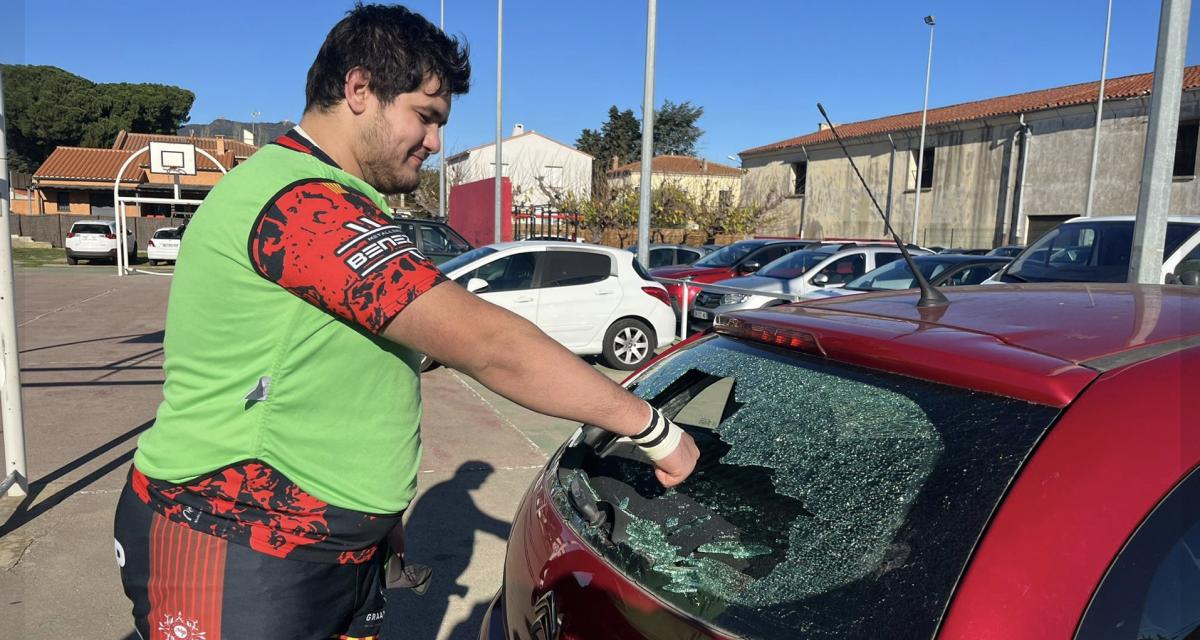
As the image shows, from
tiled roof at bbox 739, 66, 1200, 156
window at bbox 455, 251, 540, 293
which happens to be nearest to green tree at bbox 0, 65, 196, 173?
tiled roof at bbox 739, 66, 1200, 156

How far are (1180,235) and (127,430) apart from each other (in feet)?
30.3

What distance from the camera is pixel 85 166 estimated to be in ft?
130

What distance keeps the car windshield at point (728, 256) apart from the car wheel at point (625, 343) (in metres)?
6.02

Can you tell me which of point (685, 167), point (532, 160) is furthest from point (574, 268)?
point (532, 160)

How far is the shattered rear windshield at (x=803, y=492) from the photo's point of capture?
4.30 ft

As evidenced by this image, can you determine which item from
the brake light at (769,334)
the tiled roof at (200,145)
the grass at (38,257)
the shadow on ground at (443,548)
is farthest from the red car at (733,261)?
the tiled roof at (200,145)

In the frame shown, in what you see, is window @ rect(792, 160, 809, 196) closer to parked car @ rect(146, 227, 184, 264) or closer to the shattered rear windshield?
parked car @ rect(146, 227, 184, 264)

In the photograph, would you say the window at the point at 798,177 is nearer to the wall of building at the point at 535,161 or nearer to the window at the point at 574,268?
the wall of building at the point at 535,161

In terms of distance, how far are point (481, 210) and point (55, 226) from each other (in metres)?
24.2

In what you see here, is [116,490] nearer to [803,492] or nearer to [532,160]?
[803,492]

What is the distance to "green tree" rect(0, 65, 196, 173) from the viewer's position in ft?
151

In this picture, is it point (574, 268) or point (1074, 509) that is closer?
point (1074, 509)

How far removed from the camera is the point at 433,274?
1304 mm

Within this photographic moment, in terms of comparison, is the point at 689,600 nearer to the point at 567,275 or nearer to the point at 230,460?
the point at 230,460
